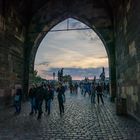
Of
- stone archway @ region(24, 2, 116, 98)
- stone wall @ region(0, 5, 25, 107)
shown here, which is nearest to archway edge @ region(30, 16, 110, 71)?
stone archway @ region(24, 2, 116, 98)

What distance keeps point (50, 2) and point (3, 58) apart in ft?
21.1

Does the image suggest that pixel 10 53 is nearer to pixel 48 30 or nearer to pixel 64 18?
pixel 48 30

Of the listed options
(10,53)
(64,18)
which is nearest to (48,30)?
(64,18)

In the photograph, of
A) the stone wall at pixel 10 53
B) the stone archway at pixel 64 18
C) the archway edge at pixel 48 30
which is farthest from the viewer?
the archway edge at pixel 48 30

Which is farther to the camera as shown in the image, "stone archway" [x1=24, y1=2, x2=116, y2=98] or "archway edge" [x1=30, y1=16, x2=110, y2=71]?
"archway edge" [x1=30, y1=16, x2=110, y2=71]

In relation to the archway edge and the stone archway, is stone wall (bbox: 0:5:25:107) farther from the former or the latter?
the archway edge

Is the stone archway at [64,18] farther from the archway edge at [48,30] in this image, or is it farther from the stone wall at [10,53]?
the stone wall at [10,53]

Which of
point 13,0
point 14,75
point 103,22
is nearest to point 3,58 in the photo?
point 14,75

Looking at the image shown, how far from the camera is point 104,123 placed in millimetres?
6660

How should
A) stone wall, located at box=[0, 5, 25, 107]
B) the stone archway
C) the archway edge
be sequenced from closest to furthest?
stone wall, located at box=[0, 5, 25, 107]
the stone archway
the archway edge

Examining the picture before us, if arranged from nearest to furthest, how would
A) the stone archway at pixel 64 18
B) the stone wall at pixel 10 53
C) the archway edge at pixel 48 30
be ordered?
the stone wall at pixel 10 53 → the stone archway at pixel 64 18 → the archway edge at pixel 48 30

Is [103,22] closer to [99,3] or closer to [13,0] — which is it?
[99,3]

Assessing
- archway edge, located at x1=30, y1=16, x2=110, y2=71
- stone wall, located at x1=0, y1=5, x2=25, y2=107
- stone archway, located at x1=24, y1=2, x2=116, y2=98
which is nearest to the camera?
stone wall, located at x1=0, y1=5, x2=25, y2=107

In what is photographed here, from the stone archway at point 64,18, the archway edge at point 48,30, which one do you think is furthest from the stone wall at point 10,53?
the archway edge at point 48,30
